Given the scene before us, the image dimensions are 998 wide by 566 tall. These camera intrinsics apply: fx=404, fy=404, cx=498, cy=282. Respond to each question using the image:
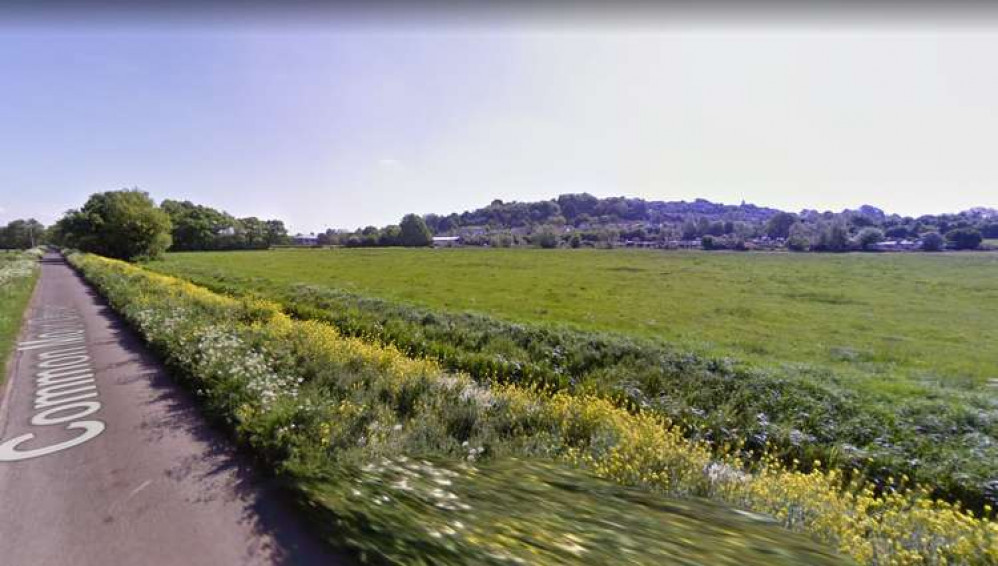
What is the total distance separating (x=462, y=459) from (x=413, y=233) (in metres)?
115

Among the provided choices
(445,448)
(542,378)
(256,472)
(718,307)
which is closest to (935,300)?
(718,307)

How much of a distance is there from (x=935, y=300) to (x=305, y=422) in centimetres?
3660

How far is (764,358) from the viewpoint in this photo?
40.0 ft

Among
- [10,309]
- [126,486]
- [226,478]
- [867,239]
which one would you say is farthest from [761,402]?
[867,239]

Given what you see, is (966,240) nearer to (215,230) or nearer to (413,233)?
(413,233)

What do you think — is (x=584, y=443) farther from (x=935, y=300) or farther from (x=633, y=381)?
(x=935, y=300)

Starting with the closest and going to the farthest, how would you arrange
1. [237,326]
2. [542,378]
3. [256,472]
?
[256,472] < [542,378] < [237,326]

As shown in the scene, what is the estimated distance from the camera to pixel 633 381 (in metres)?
8.55

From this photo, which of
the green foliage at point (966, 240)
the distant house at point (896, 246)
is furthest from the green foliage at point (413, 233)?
the green foliage at point (966, 240)

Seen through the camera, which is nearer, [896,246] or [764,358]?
[764,358]

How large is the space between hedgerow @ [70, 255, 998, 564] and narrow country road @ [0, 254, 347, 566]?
373mm

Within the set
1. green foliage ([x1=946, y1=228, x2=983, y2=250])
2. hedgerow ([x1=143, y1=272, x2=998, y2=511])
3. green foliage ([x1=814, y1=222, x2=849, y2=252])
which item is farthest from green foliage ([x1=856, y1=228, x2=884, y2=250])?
hedgerow ([x1=143, y1=272, x2=998, y2=511])

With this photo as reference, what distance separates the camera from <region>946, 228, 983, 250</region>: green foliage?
75.8 metres

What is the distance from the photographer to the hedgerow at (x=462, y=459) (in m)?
3.11
